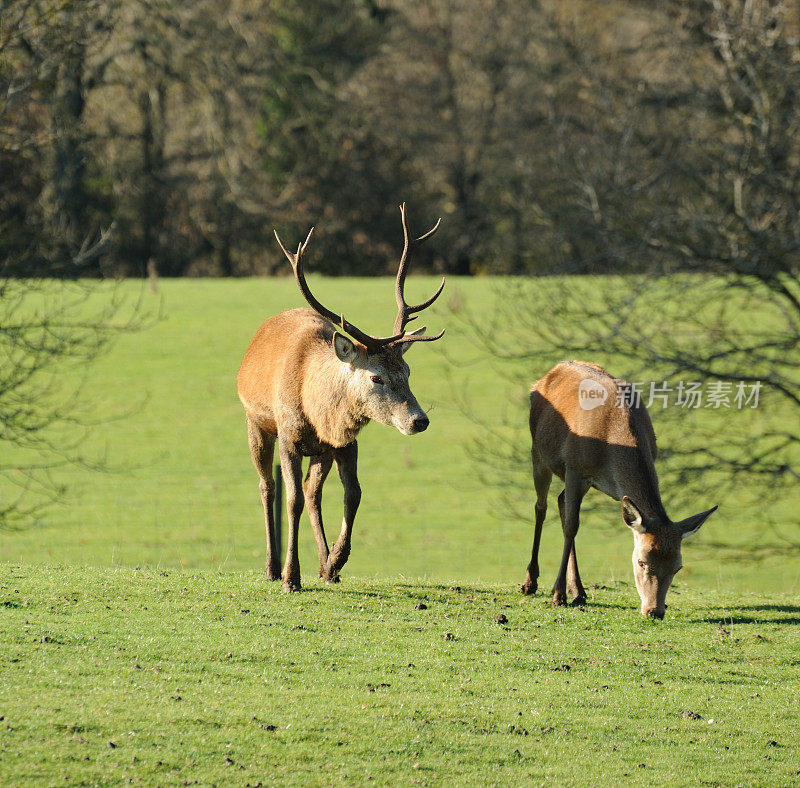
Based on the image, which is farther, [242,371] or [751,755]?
[242,371]

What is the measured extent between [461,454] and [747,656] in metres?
20.8

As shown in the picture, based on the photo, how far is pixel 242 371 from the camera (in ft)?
37.7

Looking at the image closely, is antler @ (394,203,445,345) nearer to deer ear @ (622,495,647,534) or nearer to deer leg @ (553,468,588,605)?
deer leg @ (553,468,588,605)

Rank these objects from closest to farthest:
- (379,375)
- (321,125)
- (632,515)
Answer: (379,375), (632,515), (321,125)

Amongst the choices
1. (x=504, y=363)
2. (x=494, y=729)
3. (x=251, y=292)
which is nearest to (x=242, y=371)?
(x=494, y=729)

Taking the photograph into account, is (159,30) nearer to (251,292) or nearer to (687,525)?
(251,292)

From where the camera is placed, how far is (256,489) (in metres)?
26.9

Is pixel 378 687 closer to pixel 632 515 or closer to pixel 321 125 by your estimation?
pixel 632 515

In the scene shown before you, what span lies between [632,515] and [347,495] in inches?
99.0

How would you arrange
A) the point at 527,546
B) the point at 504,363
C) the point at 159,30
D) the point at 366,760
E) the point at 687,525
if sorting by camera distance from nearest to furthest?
the point at 366,760, the point at 687,525, the point at 527,546, the point at 504,363, the point at 159,30

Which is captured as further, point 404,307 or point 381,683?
point 404,307

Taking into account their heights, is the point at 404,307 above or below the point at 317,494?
above

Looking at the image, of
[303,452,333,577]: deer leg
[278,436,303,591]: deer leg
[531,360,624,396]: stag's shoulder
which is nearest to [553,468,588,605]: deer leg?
[531,360,624,396]: stag's shoulder

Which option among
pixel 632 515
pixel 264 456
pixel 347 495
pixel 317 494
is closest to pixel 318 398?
pixel 347 495
